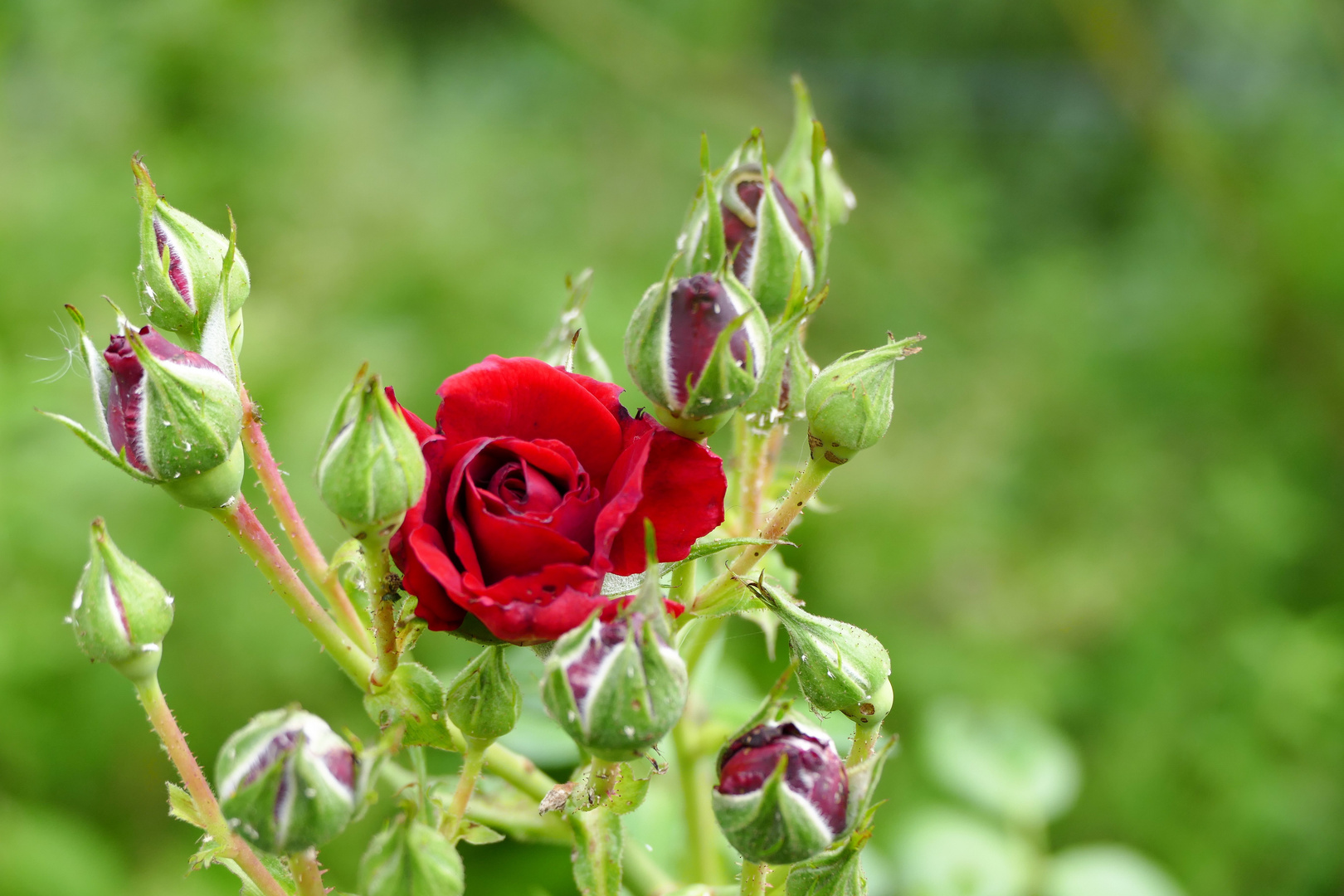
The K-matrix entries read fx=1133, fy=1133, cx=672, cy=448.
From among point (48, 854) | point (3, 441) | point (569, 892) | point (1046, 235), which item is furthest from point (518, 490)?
point (1046, 235)

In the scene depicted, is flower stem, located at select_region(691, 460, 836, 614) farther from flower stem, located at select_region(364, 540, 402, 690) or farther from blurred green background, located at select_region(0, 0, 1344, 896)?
blurred green background, located at select_region(0, 0, 1344, 896)

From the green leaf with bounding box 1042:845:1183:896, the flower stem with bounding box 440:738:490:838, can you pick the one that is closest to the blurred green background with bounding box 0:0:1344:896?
the green leaf with bounding box 1042:845:1183:896

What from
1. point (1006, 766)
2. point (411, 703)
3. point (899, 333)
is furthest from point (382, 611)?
point (899, 333)

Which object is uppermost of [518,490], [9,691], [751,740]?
[9,691]

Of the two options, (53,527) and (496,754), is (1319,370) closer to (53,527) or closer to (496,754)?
(496,754)

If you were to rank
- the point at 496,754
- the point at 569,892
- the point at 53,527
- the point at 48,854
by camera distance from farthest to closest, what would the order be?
the point at 53,527, the point at 48,854, the point at 569,892, the point at 496,754
